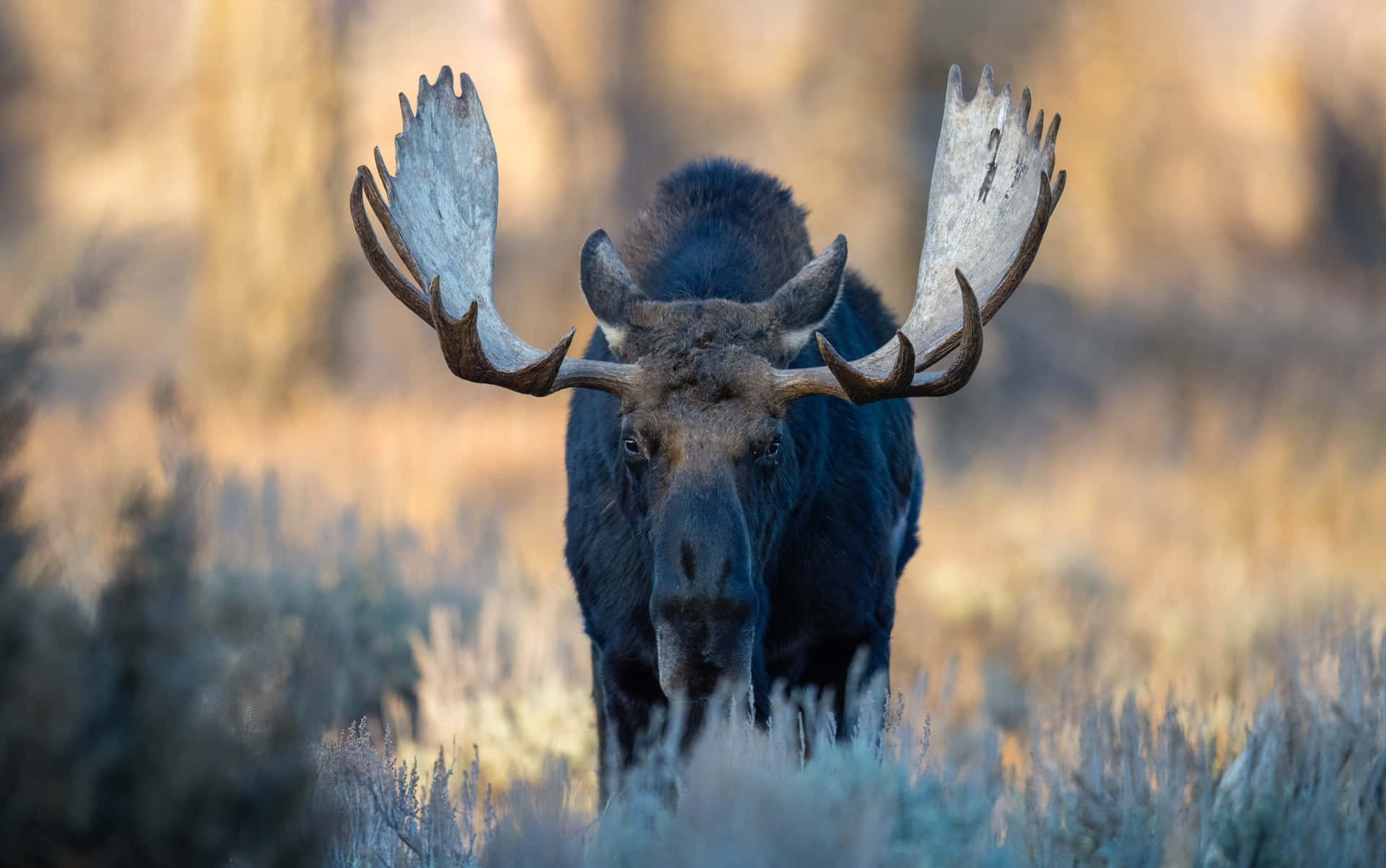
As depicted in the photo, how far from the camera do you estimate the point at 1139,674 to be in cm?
677

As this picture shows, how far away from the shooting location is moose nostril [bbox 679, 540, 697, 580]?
3100mm

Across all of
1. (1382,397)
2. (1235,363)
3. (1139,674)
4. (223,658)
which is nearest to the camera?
(223,658)

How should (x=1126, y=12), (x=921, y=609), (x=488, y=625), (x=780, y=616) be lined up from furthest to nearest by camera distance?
(x=1126, y=12) < (x=921, y=609) < (x=488, y=625) < (x=780, y=616)

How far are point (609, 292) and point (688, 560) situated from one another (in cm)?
92

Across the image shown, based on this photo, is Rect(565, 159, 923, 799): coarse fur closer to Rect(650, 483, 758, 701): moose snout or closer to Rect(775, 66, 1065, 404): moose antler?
Rect(650, 483, 758, 701): moose snout

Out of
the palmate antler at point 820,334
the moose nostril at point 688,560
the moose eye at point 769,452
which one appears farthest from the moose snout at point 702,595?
the palmate antler at point 820,334

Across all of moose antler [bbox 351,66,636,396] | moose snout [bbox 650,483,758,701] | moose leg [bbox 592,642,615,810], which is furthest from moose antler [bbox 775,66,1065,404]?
moose leg [bbox 592,642,615,810]

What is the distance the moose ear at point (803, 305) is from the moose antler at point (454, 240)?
465 mm

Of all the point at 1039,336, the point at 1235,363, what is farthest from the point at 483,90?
the point at 1235,363

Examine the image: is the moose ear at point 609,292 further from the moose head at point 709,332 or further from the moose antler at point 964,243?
the moose antler at point 964,243

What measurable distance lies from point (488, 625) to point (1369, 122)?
13922 millimetres

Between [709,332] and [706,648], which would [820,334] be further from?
[706,648]

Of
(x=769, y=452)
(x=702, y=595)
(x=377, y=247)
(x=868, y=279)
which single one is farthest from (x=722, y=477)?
(x=868, y=279)

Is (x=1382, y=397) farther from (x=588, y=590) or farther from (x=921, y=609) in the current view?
(x=588, y=590)
